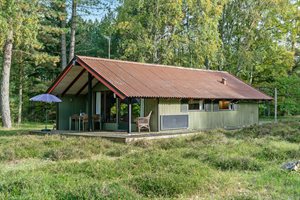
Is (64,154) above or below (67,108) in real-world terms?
below

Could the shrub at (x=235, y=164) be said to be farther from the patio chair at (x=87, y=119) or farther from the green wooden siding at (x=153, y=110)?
the patio chair at (x=87, y=119)

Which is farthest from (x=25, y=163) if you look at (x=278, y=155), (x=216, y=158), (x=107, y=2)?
(x=107, y=2)

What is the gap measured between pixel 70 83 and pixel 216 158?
33.4 ft

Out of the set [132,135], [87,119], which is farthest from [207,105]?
[87,119]

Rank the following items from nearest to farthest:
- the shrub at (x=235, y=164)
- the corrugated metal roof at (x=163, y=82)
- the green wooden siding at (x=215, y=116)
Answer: the shrub at (x=235, y=164), the corrugated metal roof at (x=163, y=82), the green wooden siding at (x=215, y=116)

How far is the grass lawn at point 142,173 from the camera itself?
6480 mm

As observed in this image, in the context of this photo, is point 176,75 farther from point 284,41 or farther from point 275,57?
point 284,41


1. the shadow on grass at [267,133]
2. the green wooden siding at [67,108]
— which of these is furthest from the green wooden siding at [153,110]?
the green wooden siding at [67,108]

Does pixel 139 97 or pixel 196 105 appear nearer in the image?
pixel 139 97

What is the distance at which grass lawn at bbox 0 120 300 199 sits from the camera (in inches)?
255

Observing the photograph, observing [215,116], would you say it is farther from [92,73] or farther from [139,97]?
[92,73]

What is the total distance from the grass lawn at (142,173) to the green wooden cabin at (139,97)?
12.4ft

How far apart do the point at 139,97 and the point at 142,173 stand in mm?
6883

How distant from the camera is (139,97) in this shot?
583 inches
